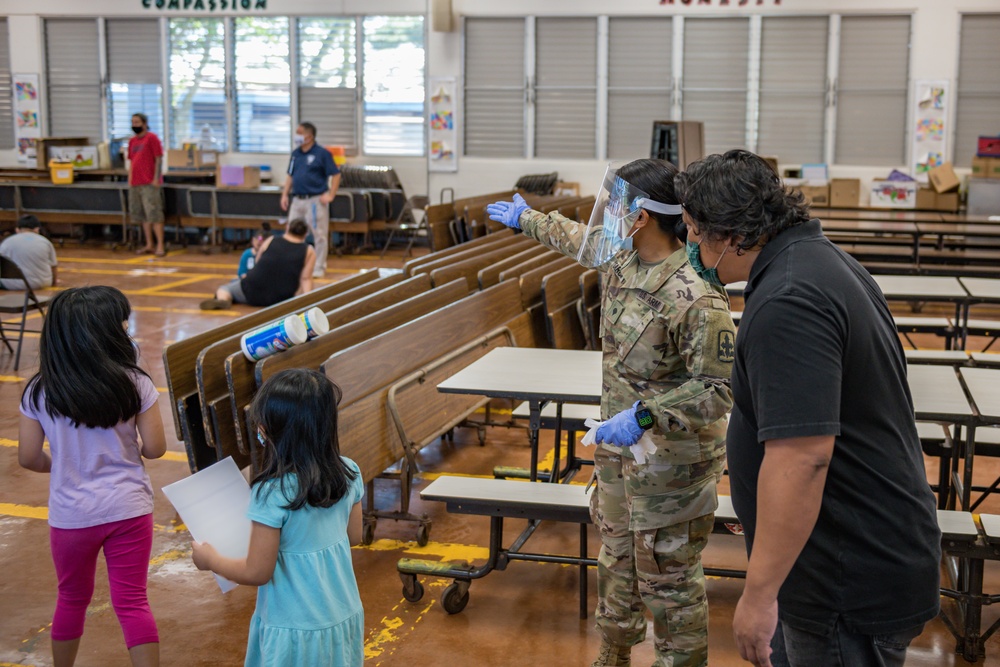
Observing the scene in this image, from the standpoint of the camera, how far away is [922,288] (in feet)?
23.2

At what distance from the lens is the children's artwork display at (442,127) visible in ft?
55.5

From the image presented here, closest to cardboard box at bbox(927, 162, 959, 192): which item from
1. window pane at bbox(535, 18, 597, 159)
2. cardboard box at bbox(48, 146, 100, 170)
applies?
window pane at bbox(535, 18, 597, 159)

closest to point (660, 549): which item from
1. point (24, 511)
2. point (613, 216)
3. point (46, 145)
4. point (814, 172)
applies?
point (613, 216)

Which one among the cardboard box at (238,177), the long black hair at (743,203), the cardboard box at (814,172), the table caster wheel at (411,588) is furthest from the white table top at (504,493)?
the cardboard box at (238,177)

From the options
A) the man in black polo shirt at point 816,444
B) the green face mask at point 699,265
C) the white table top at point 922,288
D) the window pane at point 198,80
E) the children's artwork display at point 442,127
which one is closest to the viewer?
the man in black polo shirt at point 816,444

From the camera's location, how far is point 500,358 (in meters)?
4.90

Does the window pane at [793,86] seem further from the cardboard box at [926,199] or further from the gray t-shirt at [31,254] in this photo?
the gray t-shirt at [31,254]

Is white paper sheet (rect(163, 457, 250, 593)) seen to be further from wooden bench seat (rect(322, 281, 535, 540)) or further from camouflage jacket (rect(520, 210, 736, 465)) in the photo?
wooden bench seat (rect(322, 281, 535, 540))

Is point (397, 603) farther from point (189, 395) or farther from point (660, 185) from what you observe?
point (660, 185)

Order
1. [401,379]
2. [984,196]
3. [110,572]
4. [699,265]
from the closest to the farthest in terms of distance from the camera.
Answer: [699,265] < [110,572] < [401,379] < [984,196]

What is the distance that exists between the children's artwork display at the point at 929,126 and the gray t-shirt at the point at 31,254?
12106 mm

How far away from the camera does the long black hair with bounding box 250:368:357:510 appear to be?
101 inches

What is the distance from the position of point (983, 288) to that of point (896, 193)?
8.34m

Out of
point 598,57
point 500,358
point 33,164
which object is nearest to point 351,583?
point 500,358
